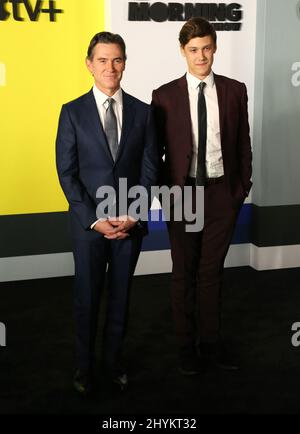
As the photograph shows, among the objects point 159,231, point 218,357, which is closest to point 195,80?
point 218,357

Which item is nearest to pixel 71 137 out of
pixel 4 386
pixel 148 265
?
pixel 4 386

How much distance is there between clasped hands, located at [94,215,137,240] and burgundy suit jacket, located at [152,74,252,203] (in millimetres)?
391

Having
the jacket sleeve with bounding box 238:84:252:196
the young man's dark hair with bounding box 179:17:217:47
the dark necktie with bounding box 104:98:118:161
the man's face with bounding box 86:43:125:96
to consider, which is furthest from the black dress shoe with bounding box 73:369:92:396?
the young man's dark hair with bounding box 179:17:217:47

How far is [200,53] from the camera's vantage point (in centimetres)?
278

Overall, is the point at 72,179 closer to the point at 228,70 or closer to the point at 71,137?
the point at 71,137

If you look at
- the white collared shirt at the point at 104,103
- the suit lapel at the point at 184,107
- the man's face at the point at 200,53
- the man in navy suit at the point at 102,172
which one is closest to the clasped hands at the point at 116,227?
the man in navy suit at the point at 102,172

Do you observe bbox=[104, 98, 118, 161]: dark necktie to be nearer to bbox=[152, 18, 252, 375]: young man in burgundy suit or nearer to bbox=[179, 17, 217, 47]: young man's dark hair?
bbox=[152, 18, 252, 375]: young man in burgundy suit

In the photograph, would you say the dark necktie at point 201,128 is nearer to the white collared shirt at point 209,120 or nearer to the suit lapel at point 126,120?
the white collared shirt at point 209,120

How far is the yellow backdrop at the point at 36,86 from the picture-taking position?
4.20 m

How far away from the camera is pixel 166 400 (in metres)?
2.84

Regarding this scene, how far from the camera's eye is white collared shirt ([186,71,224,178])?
2908 millimetres

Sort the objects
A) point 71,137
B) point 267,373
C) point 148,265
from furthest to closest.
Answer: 1. point 148,265
2. point 267,373
3. point 71,137

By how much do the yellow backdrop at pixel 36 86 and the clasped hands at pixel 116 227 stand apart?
1.90 m

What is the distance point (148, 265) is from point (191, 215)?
186cm
